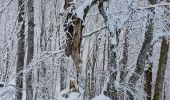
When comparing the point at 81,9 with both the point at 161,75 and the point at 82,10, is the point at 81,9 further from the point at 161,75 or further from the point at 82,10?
the point at 161,75

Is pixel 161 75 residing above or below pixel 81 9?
below

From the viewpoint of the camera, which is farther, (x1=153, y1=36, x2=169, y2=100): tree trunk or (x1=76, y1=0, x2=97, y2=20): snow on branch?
(x1=153, y1=36, x2=169, y2=100): tree trunk

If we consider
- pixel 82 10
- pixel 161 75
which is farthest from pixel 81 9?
pixel 161 75

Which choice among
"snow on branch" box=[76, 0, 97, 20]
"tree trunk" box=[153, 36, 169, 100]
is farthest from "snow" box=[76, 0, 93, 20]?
"tree trunk" box=[153, 36, 169, 100]

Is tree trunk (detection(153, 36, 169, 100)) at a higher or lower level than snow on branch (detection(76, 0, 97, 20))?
lower

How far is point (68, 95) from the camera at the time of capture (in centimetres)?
975

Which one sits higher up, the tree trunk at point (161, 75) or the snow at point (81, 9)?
the snow at point (81, 9)

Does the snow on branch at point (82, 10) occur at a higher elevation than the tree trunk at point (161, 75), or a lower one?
higher

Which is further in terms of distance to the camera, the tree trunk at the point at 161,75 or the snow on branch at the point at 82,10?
the tree trunk at the point at 161,75

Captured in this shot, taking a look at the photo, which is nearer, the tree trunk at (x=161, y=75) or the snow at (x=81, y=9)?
the snow at (x=81, y=9)

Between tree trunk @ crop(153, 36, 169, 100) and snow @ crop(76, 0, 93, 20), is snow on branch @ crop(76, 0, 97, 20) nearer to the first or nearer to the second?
snow @ crop(76, 0, 93, 20)

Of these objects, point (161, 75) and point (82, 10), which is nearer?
point (82, 10)

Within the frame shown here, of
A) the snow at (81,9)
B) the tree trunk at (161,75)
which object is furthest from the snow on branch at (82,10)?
the tree trunk at (161,75)

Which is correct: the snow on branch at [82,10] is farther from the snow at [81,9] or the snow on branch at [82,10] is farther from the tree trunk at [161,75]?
the tree trunk at [161,75]
